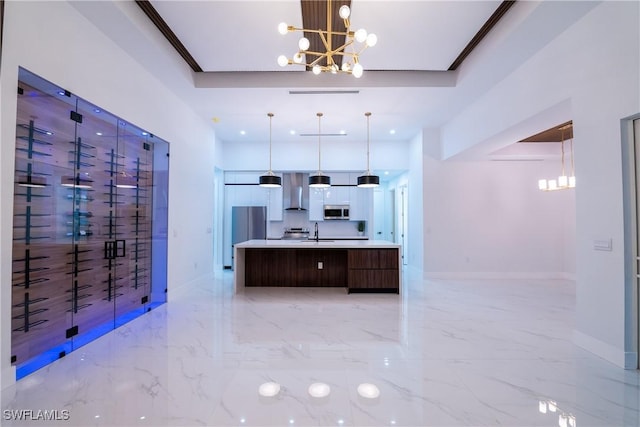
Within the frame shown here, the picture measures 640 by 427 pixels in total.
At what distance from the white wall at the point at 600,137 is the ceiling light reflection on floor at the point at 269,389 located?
280cm

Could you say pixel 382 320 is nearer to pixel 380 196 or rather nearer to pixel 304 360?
pixel 304 360

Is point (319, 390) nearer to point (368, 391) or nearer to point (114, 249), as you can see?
point (368, 391)

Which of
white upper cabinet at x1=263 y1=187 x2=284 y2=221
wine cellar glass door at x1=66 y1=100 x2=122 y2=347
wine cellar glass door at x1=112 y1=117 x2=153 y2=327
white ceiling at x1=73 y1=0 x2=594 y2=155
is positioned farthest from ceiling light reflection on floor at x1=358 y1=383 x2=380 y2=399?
white upper cabinet at x1=263 y1=187 x2=284 y2=221

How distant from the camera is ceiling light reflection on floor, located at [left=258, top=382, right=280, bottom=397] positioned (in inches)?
86.0

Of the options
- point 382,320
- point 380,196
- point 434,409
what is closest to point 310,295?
point 382,320

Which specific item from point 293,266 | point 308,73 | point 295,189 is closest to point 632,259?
point 308,73

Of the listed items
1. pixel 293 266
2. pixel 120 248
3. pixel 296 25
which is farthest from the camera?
pixel 293 266

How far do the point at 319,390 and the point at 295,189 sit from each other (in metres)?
6.28

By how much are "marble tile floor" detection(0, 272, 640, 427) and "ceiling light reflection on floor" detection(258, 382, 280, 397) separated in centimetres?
3

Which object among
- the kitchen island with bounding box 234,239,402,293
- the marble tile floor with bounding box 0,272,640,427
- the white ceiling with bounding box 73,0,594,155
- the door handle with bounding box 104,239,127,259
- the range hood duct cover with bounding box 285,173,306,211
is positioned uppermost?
the white ceiling with bounding box 73,0,594,155

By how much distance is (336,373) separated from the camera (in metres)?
2.48

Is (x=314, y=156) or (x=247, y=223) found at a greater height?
(x=314, y=156)

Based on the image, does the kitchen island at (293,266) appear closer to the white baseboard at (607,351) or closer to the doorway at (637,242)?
the white baseboard at (607,351)

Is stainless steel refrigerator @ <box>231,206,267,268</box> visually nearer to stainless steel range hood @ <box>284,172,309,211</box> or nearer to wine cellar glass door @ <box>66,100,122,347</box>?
stainless steel range hood @ <box>284,172,309,211</box>
